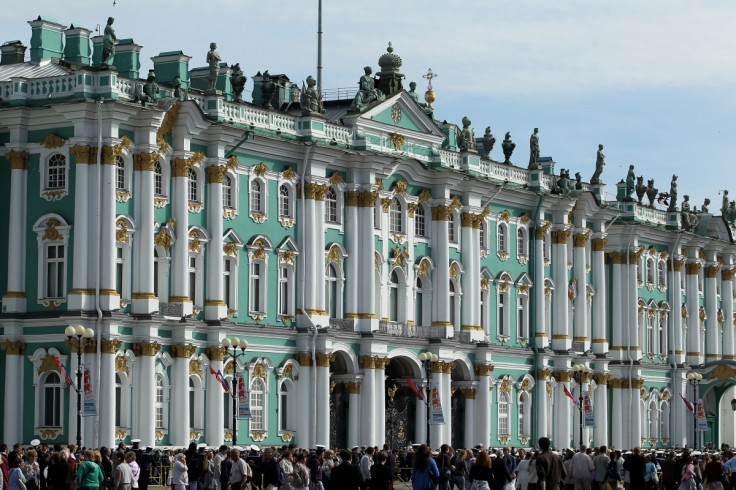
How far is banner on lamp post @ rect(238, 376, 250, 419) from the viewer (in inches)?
2430

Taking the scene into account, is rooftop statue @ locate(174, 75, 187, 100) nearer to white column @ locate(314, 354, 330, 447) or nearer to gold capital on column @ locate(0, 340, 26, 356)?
gold capital on column @ locate(0, 340, 26, 356)

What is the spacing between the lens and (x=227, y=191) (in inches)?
2709

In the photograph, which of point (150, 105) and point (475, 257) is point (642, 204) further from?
point (150, 105)

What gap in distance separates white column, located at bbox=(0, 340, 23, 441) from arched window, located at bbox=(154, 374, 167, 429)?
181 inches

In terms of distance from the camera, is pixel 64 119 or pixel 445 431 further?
pixel 445 431

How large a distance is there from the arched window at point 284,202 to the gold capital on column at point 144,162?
8443 mm

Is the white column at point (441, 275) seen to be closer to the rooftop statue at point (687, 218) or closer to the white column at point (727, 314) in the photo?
the rooftop statue at point (687, 218)

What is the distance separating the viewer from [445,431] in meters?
77.1

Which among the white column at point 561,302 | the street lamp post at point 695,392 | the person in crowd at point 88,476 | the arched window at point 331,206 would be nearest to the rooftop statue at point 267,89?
the arched window at point 331,206

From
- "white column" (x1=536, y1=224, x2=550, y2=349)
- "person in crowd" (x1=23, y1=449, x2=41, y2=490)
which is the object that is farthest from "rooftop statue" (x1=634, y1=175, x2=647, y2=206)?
"person in crowd" (x1=23, y1=449, x2=41, y2=490)

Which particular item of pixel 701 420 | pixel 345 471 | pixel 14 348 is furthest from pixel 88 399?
pixel 701 420

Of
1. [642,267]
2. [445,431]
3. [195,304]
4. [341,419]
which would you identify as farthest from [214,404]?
[642,267]

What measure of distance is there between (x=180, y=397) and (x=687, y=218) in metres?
44.4

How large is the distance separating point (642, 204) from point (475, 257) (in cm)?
2017
